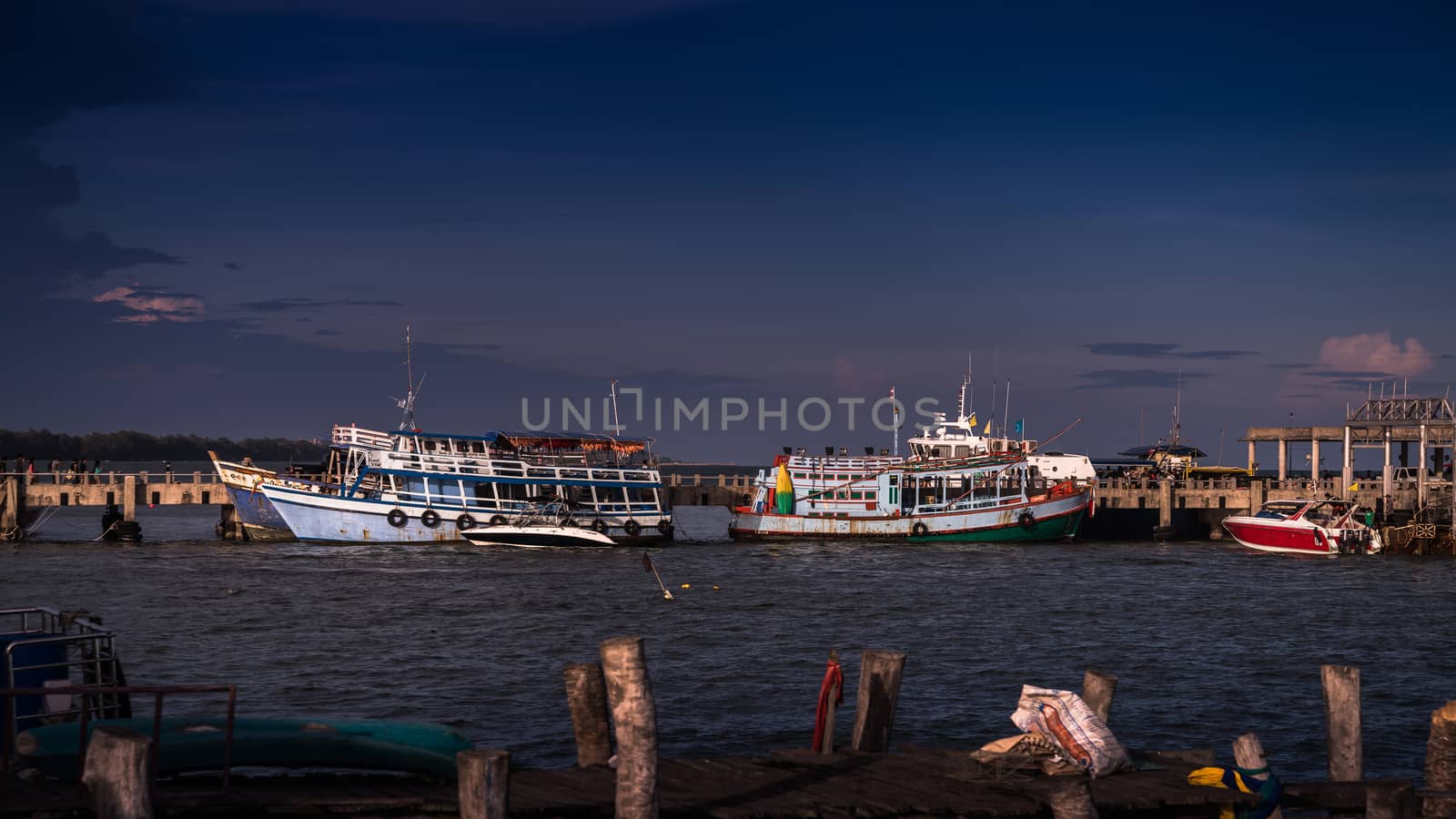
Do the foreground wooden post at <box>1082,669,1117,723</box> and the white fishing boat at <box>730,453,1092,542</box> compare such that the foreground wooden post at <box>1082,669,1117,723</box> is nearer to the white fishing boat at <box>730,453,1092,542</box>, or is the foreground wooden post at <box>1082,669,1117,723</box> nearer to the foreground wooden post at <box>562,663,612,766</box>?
the foreground wooden post at <box>562,663,612,766</box>

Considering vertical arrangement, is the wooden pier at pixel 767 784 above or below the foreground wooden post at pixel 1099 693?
below

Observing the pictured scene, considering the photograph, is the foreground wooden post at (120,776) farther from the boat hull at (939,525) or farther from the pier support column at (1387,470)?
the pier support column at (1387,470)

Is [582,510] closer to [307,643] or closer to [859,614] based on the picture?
[859,614]

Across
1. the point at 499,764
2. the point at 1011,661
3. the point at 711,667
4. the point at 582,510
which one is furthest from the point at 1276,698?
the point at 582,510

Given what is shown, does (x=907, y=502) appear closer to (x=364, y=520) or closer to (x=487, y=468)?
(x=487, y=468)

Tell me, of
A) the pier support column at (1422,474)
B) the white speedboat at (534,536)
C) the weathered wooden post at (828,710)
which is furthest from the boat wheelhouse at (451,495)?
the weathered wooden post at (828,710)

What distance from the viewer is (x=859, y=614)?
38469 mm

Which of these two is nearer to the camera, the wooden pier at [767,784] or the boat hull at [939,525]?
the wooden pier at [767,784]

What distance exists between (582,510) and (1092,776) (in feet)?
161

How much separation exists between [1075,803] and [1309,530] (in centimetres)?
5545

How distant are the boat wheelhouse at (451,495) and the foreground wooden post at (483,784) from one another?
48895 millimetres

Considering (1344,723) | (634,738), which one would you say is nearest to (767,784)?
(634,738)

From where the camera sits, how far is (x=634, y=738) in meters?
11.7

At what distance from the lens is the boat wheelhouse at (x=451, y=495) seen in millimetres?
59312
